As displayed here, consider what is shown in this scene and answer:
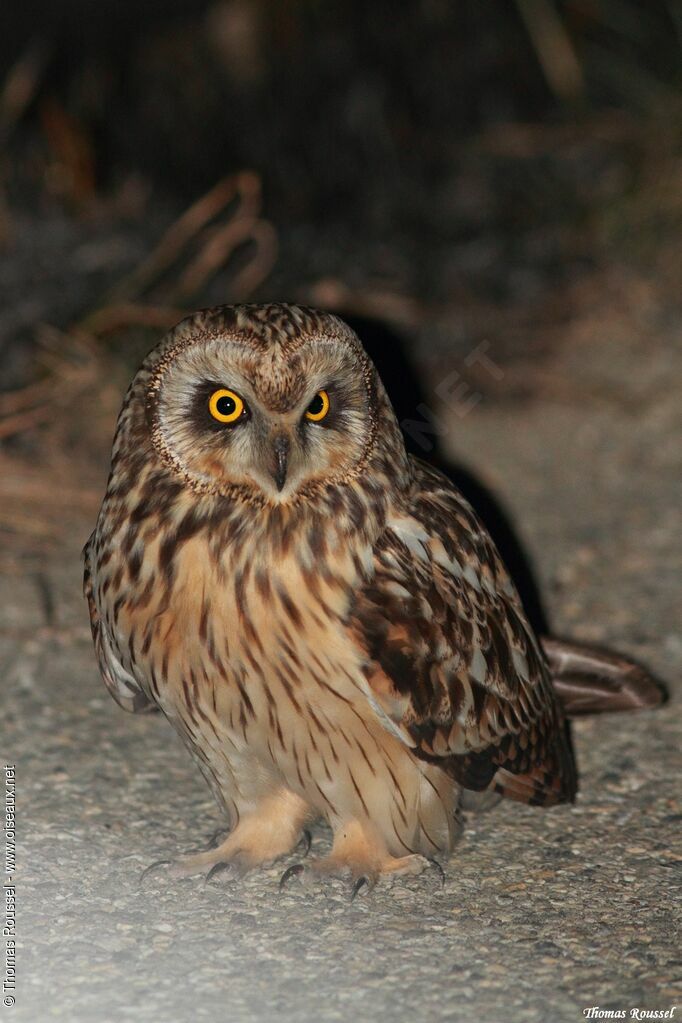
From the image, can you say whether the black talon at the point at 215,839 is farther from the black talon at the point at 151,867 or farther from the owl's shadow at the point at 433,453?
the owl's shadow at the point at 433,453

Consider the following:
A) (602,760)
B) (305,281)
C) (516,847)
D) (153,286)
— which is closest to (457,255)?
(305,281)

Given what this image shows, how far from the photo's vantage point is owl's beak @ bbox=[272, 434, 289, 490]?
2771 millimetres

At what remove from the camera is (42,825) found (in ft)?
11.0

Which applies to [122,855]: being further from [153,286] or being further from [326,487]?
[153,286]

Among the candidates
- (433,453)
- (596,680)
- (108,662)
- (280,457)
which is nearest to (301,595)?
(280,457)

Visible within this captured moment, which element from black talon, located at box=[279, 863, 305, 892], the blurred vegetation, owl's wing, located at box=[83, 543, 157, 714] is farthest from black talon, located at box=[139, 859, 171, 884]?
the blurred vegetation

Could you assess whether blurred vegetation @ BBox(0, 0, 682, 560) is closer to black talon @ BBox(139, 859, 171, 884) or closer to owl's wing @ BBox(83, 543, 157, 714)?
owl's wing @ BBox(83, 543, 157, 714)

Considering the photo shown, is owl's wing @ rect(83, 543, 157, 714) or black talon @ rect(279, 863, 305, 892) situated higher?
owl's wing @ rect(83, 543, 157, 714)

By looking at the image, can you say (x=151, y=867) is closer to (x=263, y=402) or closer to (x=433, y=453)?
(x=263, y=402)

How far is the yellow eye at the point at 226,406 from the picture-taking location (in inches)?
111

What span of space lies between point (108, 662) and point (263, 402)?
2.89 ft

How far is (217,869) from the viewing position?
319cm

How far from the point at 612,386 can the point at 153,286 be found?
215 centimetres

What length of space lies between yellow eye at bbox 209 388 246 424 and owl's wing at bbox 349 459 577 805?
450 mm
